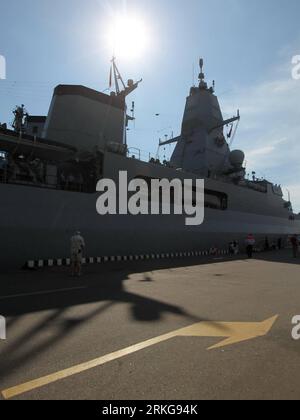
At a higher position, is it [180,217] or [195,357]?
[180,217]

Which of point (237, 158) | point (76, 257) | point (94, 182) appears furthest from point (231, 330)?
point (237, 158)

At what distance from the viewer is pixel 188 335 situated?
17.9ft

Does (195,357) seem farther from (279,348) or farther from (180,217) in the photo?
(180,217)

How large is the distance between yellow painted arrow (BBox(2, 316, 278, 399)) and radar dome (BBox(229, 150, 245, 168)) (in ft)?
97.5

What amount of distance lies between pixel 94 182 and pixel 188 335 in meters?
15.3

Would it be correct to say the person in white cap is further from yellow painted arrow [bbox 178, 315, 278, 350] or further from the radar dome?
the radar dome

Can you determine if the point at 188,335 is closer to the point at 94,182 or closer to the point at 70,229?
the point at 70,229

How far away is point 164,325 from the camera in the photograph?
19.9ft

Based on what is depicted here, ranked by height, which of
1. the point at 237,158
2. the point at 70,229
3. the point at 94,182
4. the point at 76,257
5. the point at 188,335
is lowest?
the point at 188,335

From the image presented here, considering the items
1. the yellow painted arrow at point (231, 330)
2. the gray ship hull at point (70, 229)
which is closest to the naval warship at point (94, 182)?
the gray ship hull at point (70, 229)

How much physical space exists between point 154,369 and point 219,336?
162 centimetres

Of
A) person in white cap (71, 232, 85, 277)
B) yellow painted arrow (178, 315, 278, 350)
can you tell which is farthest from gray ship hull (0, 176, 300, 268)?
yellow painted arrow (178, 315, 278, 350)

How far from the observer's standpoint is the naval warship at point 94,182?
1641 centimetres
